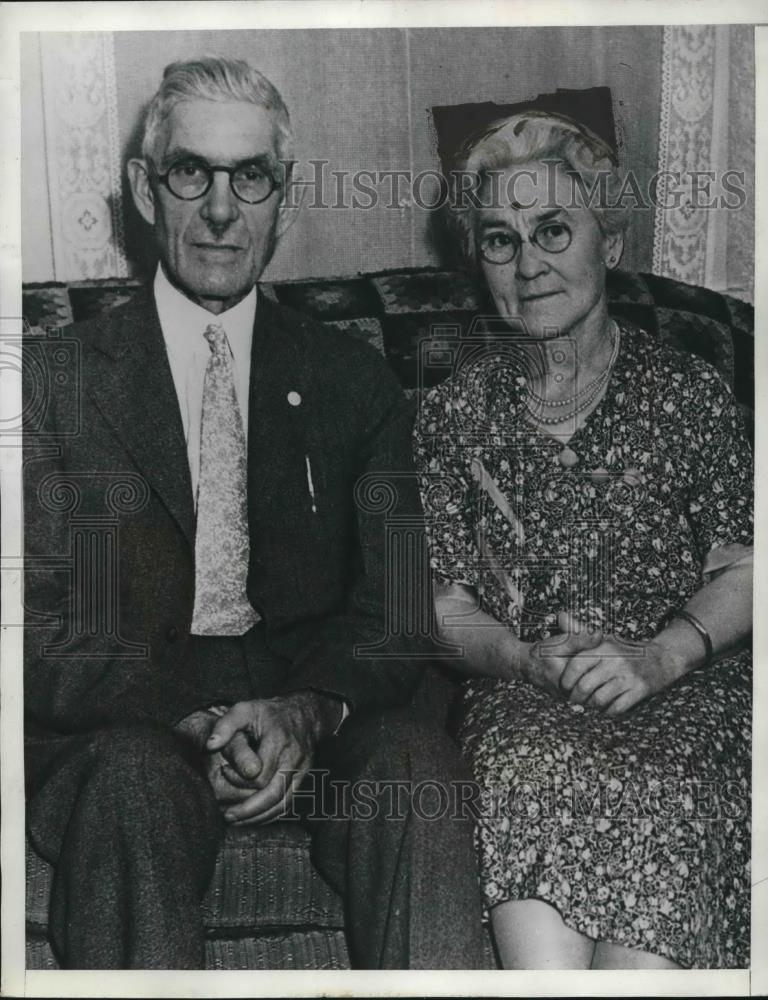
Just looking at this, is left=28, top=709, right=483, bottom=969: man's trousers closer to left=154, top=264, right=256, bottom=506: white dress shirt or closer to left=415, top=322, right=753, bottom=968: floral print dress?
left=415, top=322, right=753, bottom=968: floral print dress

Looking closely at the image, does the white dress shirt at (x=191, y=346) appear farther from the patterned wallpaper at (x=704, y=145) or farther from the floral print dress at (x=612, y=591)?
the patterned wallpaper at (x=704, y=145)

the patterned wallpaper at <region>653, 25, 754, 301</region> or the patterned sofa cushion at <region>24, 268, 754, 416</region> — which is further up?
the patterned wallpaper at <region>653, 25, 754, 301</region>

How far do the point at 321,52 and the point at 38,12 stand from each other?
0.63 m

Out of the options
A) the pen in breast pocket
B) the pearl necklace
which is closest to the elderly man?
the pen in breast pocket

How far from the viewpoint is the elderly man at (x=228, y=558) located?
258 cm

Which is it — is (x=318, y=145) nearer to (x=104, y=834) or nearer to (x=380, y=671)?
(x=380, y=671)

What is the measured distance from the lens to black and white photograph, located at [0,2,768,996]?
102 inches

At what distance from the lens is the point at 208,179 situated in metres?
2.66

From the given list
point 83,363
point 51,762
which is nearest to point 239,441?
point 83,363

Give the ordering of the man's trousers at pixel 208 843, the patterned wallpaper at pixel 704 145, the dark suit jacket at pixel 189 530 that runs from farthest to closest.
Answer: the patterned wallpaper at pixel 704 145 < the dark suit jacket at pixel 189 530 < the man's trousers at pixel 208 843

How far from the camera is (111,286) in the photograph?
2719 millimetres

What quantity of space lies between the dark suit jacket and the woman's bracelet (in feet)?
1.86

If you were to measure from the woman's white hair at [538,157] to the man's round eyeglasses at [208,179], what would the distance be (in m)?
0.42

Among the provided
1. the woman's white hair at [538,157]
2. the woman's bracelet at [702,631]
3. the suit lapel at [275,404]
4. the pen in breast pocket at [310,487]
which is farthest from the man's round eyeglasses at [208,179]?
the woman's bracelet at [702,631]
